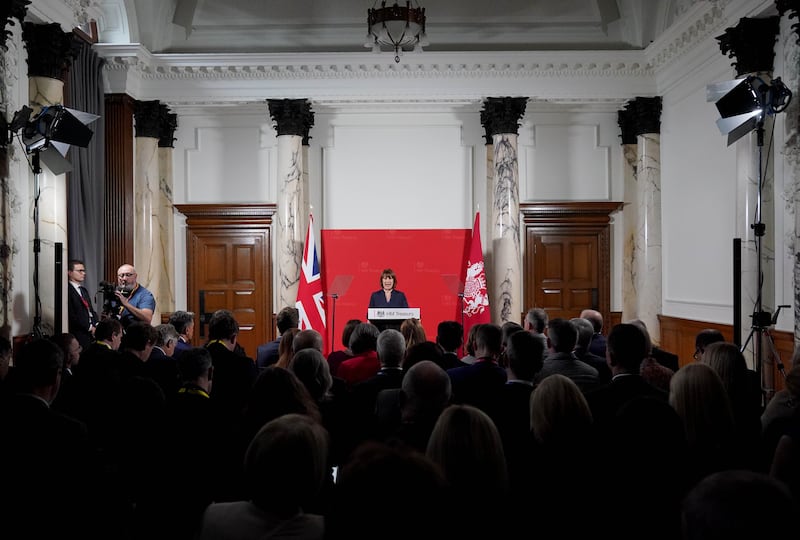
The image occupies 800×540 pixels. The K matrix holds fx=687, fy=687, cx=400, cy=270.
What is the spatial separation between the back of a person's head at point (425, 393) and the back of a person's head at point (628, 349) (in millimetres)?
1041

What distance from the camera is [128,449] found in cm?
320

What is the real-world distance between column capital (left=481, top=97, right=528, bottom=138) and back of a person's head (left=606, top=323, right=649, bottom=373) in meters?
6.60

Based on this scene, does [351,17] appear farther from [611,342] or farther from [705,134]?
[611,342]

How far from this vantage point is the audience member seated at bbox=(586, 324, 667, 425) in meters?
3.29

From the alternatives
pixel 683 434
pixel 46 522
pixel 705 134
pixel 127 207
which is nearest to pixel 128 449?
pixel 46 522

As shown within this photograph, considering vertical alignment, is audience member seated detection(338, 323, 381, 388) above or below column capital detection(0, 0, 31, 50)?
below

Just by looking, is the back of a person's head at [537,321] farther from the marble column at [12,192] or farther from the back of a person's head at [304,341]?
the marble column at [12,192]

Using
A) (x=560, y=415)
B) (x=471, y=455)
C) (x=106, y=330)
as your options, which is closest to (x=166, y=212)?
(x=106, y=330)

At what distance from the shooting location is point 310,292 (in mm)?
9344

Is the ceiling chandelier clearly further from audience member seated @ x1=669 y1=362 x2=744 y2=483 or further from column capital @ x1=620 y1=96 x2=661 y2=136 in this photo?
audience member seated @ x1=669 y1=362 x2=744 y2=483

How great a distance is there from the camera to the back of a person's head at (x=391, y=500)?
46.4 inches

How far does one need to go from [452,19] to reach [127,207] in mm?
5379

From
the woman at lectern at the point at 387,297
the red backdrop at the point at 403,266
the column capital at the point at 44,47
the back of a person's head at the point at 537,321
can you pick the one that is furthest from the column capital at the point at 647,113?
the column capital at the point at 44,47

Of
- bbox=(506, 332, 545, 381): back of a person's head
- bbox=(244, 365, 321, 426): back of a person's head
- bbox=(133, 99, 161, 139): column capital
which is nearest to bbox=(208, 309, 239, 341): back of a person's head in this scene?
bbox=(244, 365, 321, 426): back of a person's head
